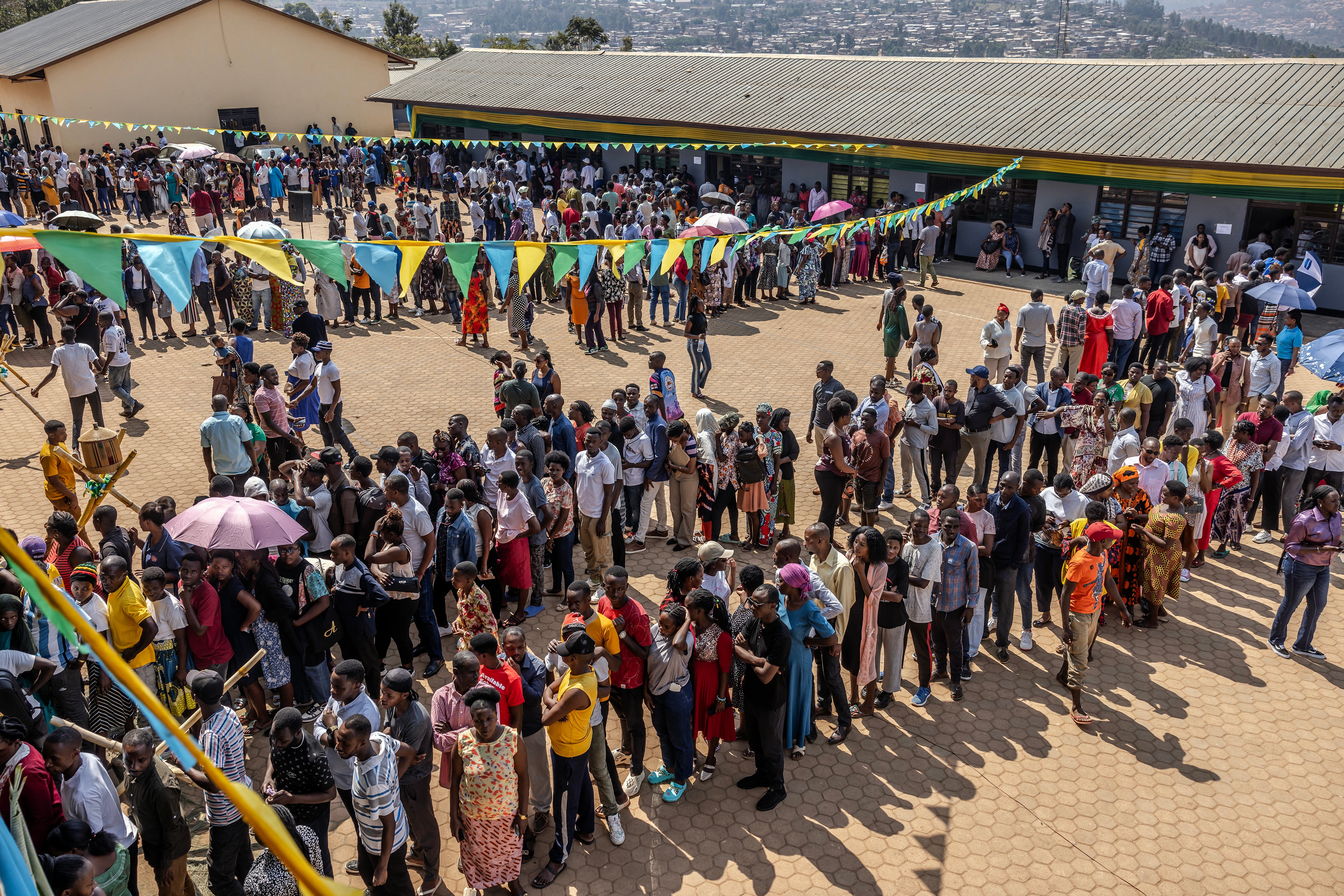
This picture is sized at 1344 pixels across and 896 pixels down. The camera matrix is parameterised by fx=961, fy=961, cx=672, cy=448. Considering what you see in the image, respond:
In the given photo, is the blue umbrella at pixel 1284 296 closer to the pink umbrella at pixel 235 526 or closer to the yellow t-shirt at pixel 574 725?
the yellow t-shirt at pixel 574 725

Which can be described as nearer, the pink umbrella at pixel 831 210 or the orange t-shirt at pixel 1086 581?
the orange t-shirt at pixel 1086 581

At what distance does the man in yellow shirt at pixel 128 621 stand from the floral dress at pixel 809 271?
48.4 feet

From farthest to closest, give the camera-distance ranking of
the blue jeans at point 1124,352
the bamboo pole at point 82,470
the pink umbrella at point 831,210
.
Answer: the pink umbrella at point 831,210, the blue jeans at point 1124,352, the bamboo pole at point 82,470

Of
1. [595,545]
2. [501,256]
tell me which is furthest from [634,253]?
[595,545]

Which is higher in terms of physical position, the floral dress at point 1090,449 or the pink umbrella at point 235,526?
the pink umbrella at point 235,526

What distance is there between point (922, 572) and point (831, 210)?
Answer: 46.7ft

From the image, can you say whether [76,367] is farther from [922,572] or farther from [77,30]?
[77,30]

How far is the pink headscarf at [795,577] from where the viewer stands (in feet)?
Result: 19.7

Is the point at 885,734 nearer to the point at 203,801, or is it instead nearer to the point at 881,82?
the point at 203,801

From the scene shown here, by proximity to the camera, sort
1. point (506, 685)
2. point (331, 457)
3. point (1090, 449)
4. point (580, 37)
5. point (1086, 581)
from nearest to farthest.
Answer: point (506, 685) → point (1086, 581) → point (331, 457) → point (1090, 449) → point (580, 37)

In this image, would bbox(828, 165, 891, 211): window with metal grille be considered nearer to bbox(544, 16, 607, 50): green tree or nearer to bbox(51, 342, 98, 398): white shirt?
bbox(51, 342, 98, 398): white shirt

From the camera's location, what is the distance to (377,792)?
4.69 metres

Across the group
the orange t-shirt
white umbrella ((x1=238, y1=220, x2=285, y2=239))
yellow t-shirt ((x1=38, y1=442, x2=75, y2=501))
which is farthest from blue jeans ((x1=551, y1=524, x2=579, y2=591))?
white umbrella ((x1=238, y1=220, x2=285, y2=239))

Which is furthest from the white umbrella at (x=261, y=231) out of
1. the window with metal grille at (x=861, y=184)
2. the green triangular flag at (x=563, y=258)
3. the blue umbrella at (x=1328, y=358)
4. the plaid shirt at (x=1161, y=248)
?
the plaid shirt at (x=1161, y=248)
